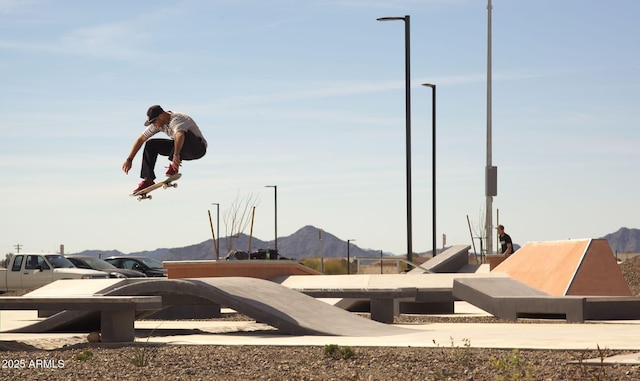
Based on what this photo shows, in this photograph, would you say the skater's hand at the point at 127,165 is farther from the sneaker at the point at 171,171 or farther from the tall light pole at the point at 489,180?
the tall light pole at the point at 489,180

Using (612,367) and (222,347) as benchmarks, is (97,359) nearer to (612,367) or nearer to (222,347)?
(222,347)

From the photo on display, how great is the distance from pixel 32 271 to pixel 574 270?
16.1 metres

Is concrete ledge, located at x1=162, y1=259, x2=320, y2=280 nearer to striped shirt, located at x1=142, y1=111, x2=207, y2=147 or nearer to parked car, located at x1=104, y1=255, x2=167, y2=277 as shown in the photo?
parked car, located at x1=104, y1=255, x2=167, y2=277

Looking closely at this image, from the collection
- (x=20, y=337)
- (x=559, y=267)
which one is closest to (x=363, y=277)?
(x=559, y=267)

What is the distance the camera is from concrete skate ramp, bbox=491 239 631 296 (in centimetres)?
2317

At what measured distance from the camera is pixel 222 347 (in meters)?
13.5

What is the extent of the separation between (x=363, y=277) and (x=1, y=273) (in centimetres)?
1202

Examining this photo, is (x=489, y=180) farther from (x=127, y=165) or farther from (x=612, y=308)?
(x=127, y=165)

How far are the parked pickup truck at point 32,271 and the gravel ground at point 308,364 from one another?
1789 centimetres

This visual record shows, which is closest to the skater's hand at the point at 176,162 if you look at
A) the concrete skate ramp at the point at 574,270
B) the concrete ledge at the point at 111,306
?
the concrete ledge at the point at 111,306

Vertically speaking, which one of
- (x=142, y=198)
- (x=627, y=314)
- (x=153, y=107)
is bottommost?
(x=627, y=314)

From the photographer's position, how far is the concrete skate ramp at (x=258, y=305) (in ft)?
51.5

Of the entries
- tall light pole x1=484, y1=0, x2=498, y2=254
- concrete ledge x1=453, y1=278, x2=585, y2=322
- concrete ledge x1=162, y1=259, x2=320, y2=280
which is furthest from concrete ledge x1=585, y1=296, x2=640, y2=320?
tall light pole x1=484, y1=0, x2=498, y2=254

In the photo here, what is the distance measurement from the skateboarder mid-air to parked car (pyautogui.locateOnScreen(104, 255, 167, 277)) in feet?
62.3
